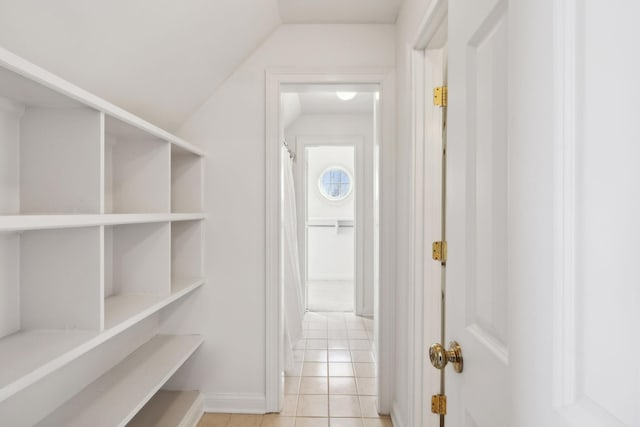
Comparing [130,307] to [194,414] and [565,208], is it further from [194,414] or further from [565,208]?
[565,208]

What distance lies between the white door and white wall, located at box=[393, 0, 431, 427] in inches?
42.5

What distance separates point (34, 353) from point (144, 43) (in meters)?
1.15

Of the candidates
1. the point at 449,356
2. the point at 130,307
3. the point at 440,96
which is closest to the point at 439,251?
the point at 440,96

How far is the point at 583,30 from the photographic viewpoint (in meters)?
0.40

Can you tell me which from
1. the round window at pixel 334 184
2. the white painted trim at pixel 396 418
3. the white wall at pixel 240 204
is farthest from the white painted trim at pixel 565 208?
the round window at pixel 334 184

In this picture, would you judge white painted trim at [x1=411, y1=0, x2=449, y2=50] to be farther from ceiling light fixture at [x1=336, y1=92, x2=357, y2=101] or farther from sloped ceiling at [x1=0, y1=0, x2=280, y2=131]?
ceiling light fixture at [x1=336, y1=92, x2=357, y2=101]

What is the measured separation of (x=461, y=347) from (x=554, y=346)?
1.45ft

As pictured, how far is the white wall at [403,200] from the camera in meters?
1.76

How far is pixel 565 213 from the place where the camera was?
418mm

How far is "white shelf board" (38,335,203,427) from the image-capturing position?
4.28 ft

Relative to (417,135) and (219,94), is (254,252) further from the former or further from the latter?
(417,135)

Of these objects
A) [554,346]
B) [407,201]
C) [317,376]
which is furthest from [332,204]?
[554,346]

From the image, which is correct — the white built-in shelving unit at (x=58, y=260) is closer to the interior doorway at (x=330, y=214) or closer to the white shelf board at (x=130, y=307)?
the white shelf board at (x=130, y=307)

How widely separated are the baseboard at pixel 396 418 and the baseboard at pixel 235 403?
769 millimetres
